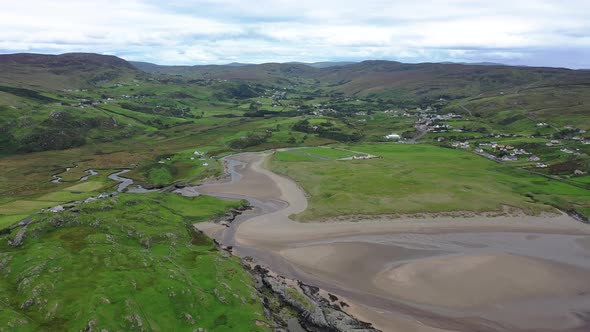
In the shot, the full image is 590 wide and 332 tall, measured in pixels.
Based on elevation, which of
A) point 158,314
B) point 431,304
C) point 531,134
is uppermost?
point 531,134

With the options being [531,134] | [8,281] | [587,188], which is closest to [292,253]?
[8,281]

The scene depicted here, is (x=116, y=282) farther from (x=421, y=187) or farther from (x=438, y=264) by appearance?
(x=421, y=187)

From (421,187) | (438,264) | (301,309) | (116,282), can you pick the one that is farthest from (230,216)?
(421,187)

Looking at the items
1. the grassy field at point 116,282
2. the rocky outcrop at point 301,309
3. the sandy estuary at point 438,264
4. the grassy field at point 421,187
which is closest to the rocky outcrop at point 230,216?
the sandy estuary at point 438,264

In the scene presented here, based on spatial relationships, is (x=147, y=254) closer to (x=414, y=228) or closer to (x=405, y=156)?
(x=414, y=228)

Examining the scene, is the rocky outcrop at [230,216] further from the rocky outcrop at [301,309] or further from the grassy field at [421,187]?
the rocky outcrop at [301,309]

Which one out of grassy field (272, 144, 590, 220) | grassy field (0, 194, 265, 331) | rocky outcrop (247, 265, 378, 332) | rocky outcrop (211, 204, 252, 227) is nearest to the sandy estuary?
rocky outcrop (211, 204, 252, 227)

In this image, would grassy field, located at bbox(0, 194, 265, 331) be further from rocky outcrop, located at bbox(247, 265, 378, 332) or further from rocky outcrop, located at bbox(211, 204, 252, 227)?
rocky outcrop, located at bbox(211, 204, 252, 227)
